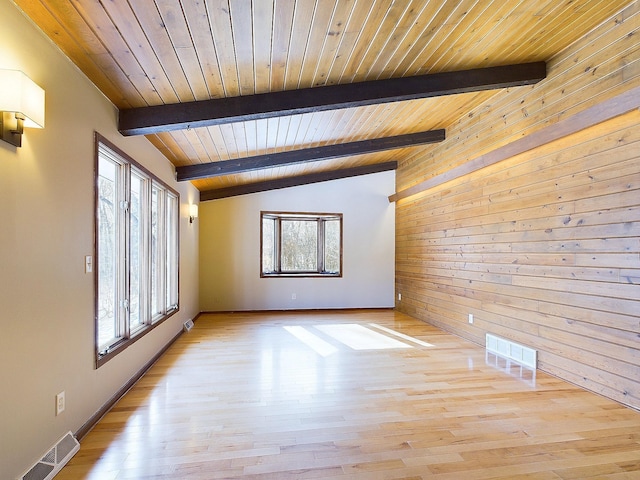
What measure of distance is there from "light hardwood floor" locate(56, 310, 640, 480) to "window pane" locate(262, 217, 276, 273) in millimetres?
2908

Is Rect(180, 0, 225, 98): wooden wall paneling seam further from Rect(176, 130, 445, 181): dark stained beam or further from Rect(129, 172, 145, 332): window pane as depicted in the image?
Rect(176, 130, 445, 181): dark stained beam

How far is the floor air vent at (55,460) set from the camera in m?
1.66

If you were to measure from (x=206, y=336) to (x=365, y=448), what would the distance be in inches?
126

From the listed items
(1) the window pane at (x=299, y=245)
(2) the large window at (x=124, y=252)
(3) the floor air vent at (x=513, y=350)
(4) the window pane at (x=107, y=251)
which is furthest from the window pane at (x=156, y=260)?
(3) the floor air vent at (x=513, y=350)

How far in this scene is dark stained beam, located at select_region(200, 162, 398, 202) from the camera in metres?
6.28

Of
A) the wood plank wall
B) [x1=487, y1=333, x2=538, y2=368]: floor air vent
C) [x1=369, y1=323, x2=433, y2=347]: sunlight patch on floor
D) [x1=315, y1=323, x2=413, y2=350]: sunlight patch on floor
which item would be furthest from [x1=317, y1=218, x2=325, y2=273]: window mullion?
[x1=487, y1=333, x2=538, y2=368]: floor air vent

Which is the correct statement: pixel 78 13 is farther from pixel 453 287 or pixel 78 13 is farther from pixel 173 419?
pixel 453 287

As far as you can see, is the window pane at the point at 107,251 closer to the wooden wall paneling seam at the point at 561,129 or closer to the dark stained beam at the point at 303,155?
the dark stained beam at the point at 303,155

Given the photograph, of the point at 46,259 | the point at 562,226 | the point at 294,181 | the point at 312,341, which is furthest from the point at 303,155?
the point at 46,259

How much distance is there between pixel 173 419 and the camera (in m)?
2.38

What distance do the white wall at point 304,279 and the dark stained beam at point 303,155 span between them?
1.89m

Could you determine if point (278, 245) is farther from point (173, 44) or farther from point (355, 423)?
point (173, 44)

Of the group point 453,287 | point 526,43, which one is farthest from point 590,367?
point 526,43

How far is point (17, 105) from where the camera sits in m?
1.44
